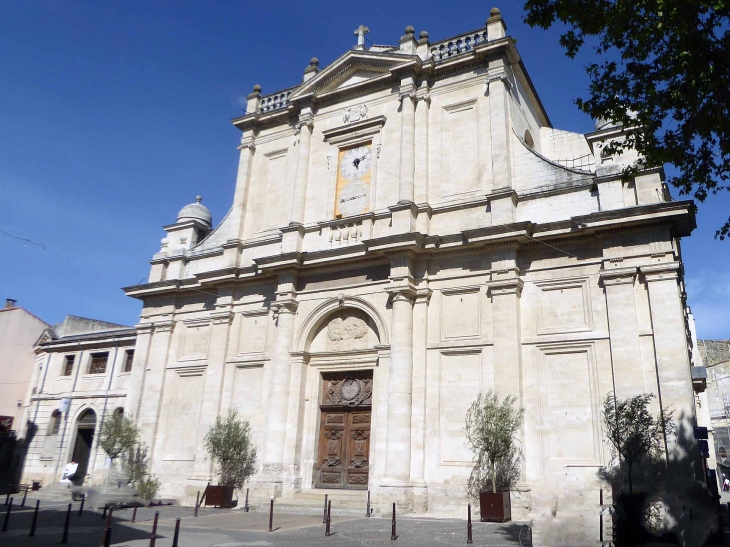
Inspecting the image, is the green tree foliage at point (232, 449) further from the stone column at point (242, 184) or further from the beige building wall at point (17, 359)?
the beige building wall at point (17, 359)

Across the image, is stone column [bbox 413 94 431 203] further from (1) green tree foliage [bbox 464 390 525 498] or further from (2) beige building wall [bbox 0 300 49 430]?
(2) beige building wall [bbox 0 300 49 430]

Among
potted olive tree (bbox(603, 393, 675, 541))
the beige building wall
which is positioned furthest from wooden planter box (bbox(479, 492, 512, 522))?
the beige building wall

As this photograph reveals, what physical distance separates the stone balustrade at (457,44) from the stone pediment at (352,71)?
4.47 ft

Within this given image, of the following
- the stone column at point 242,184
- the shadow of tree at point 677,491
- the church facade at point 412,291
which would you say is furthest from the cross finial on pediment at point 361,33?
the shadow of tree at point 677,491

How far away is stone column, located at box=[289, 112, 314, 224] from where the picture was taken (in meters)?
21.7

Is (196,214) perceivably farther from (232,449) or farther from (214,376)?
(232,449)

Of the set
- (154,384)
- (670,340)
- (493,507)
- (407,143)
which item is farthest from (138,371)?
(670,340)

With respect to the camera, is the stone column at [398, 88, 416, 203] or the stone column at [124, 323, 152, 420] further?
the stone column at [124, 323, 152, 420]

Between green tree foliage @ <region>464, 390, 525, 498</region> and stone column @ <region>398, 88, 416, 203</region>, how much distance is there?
23.4ft

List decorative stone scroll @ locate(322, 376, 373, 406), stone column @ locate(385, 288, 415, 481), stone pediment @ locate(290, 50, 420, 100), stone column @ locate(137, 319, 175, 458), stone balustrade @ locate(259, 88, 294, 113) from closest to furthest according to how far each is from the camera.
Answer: stone column @ locate(385, 288, 415, 481)
decorative stone scroll @ locate(322, 376, 373, 406)
stone pediment @ locate(290, 50, 420, 100)
stone column @ locate(137, 319, 175, 458)
stone balustrade @ locate(259, 88, 294, 113)

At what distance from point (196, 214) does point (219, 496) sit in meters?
12.4

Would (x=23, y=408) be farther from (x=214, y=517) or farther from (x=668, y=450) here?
(x=668, y=450)

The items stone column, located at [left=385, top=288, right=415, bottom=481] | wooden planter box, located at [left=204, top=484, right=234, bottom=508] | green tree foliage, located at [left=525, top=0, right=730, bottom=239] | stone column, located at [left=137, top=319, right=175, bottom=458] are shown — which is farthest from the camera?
stone column, located at [left=137, top=319, right=175, bottom=458]

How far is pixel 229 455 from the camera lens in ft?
61.7
